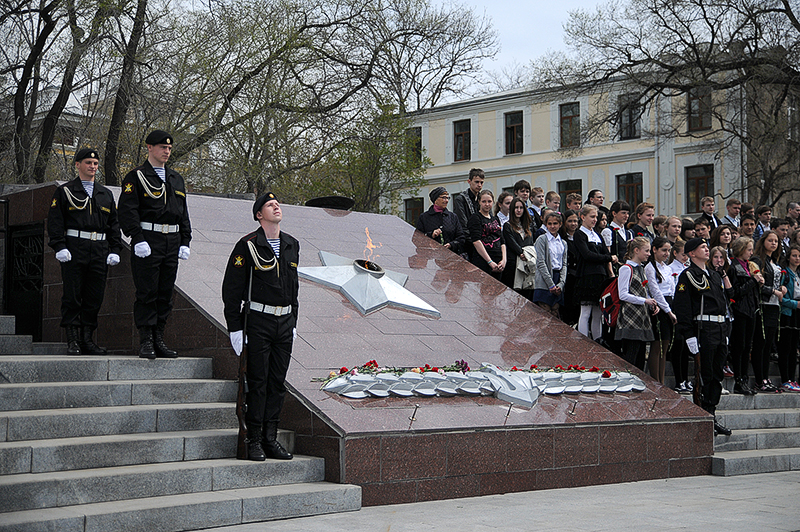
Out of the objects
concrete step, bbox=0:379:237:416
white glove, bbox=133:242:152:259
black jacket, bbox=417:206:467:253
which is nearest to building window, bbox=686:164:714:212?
black jacket, bbox=417:206:467:253

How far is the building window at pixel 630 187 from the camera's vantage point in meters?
40.0

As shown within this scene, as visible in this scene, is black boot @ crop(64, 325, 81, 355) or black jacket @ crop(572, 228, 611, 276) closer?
Result: black boot @ crop(64, 325, 81, 355)

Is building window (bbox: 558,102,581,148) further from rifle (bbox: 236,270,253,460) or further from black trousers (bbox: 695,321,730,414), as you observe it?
rifle (bbox: 236,270,253,460)

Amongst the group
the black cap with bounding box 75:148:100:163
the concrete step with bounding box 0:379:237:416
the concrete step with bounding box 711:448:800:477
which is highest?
the black cap with bounding box 75:148:100:163

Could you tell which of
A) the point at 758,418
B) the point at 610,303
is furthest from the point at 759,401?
the point at 610,303

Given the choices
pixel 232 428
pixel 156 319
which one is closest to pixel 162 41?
pixel 156 319

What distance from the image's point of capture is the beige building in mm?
36938

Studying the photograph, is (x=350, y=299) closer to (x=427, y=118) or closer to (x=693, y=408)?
(x=693, y=408)

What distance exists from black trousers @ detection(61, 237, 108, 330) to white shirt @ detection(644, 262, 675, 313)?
5.70 metres

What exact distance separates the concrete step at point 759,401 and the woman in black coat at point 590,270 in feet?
5.38

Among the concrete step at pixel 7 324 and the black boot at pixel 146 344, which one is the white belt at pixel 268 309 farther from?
the concrete step at pixel 7 324

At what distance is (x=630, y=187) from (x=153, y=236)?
34999 millimetres

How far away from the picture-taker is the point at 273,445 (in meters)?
6.36

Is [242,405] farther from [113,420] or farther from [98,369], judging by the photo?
[98,369]
